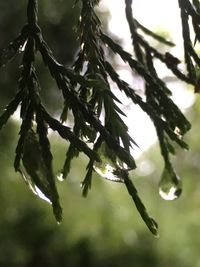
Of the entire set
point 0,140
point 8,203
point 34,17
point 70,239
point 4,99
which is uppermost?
point 34,17

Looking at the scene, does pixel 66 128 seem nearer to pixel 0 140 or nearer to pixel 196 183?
pixel 0 140

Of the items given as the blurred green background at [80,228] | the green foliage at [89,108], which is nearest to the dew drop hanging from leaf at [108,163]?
the green foliage at [89,108]

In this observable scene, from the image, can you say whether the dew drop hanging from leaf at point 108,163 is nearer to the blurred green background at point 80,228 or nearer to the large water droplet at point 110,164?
the large water droplet at point 110,164

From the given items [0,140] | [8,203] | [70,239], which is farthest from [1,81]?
[70,239]

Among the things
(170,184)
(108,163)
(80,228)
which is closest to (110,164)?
(108,163)

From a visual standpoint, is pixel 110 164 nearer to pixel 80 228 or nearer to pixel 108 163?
pixel 108 163

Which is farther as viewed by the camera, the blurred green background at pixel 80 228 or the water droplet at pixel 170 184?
the blurred green background at pixel 80 228

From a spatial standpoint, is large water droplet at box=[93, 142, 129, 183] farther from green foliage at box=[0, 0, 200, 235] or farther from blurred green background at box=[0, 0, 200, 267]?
blurred green background at box=[0, 0, 200, 267]

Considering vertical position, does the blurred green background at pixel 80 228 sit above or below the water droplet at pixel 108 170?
below
